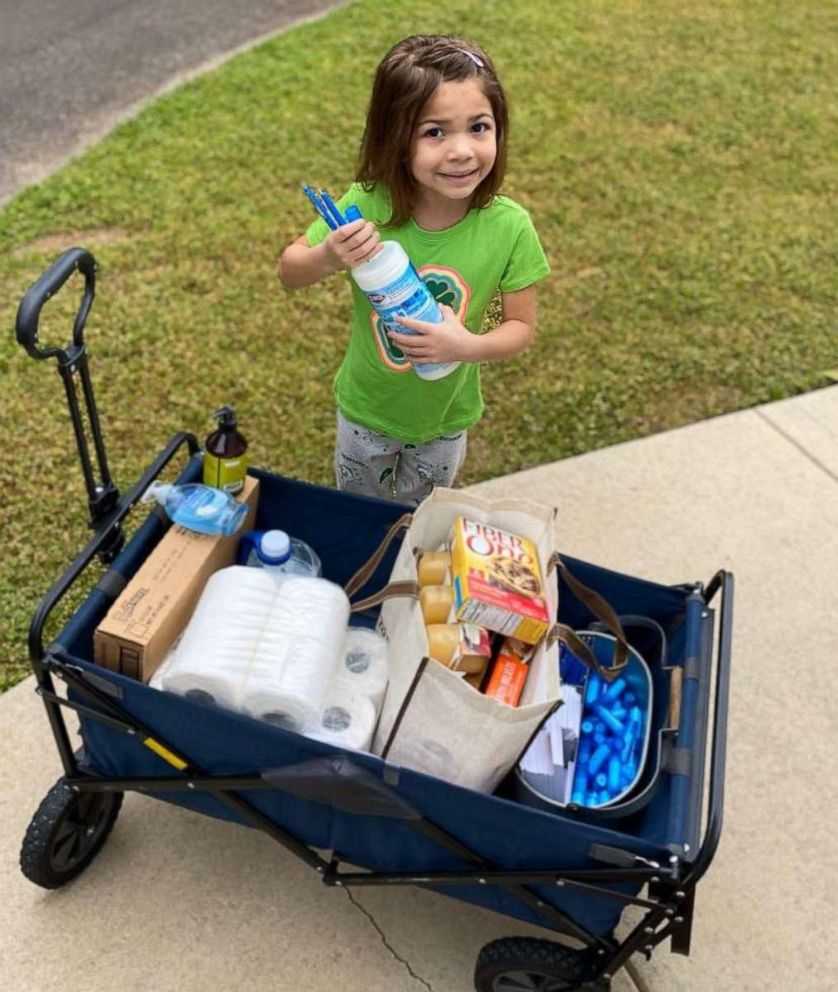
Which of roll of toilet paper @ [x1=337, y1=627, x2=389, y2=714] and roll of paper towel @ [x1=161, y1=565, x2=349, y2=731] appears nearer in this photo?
roll of paper towel @ [x1=161, y1=565, x2=349, y2=731]

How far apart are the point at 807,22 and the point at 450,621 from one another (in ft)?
21.0

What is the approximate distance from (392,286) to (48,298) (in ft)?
2.06

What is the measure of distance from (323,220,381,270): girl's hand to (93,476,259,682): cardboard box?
2.17 ft

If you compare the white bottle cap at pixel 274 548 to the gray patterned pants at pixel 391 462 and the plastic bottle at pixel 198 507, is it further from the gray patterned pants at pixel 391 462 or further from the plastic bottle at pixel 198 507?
the gray patterned pants at pixel 391 462

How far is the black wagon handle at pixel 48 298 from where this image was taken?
1.73 metres

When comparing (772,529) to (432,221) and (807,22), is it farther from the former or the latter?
(807,22)

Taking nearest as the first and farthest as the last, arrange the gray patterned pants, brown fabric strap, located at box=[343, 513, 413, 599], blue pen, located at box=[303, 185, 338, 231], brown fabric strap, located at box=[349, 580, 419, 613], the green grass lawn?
blue pen, located at box=[303, 185, 338, 231], brown fabric strap, located at box=[349, 580, 419, 613], brown fabric strap, located at box=[343, 513, 413, 599], the gray patterned pants, the green grass lawn

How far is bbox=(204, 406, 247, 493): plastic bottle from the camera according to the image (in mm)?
2182

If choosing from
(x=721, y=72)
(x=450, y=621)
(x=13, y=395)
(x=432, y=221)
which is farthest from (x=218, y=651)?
(x=721, y=72)

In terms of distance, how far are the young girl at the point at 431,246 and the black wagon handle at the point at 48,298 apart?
440 millimetres

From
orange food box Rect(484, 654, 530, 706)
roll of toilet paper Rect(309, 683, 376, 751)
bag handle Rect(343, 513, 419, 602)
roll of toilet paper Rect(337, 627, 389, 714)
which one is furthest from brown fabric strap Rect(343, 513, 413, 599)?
orange food box Rect(484, 654, 530, 706)

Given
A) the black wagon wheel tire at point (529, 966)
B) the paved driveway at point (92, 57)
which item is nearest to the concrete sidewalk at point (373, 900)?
the black wagon wheel tire at point (529, 966)

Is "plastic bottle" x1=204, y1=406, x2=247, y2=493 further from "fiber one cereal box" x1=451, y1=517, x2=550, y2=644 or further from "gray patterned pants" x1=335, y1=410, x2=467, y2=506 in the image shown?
"fiber one cereal box" x1=451, y1=517, x2=550, y2=644

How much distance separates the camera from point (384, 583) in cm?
253
